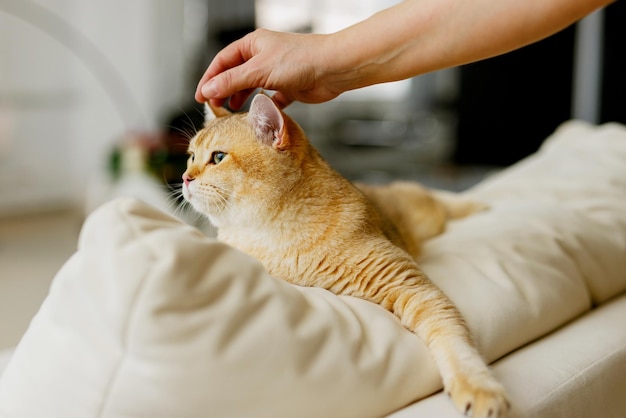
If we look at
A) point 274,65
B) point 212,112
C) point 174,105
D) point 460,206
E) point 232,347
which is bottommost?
point 174,105

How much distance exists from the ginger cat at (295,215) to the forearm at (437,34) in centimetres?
17

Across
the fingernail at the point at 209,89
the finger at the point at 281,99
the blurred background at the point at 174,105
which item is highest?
the fingernail at the point at 209,89

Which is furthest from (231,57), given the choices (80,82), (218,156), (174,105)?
(80,82)

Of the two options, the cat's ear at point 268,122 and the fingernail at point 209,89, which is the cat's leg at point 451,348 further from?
the fingernail at point 209,89

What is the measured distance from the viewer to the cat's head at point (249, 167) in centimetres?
111

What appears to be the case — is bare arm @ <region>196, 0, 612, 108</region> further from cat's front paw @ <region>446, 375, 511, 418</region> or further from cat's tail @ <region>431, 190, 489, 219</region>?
cat's tail @ <region>431, 190, 489, 219</region>

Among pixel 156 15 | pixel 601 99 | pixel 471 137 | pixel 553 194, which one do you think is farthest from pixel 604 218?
pixel 156 15

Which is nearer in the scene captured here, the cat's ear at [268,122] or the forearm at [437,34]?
the forearm at [437,34]

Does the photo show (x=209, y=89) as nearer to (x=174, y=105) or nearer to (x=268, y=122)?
(x=268, y=122)

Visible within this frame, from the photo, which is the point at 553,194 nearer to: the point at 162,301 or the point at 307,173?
the point at 307,173

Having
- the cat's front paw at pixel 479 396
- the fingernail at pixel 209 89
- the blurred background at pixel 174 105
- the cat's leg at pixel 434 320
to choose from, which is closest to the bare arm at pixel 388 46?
the fingernail at pixel 209 89

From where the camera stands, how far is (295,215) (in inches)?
43.7

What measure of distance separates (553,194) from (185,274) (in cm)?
118

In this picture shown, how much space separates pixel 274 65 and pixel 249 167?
0.18m
